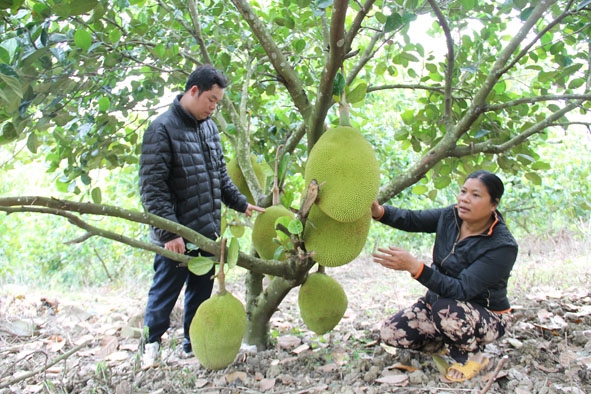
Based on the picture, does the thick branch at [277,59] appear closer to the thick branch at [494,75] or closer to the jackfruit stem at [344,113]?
the jackfruit stem at [344,113]

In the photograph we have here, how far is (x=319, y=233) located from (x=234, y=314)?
1.34 ft

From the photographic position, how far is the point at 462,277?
1.73 m

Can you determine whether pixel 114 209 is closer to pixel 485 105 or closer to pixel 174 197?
pixel 174 197

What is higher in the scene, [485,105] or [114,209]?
[485,105]

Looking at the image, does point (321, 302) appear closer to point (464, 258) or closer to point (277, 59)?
point (464, 258)

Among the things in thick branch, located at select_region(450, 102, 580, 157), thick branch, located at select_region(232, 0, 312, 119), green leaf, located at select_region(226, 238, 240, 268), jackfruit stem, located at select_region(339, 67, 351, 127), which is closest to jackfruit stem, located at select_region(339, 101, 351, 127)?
jackfruit stem, located at select_region(339, 67, 351, 127)

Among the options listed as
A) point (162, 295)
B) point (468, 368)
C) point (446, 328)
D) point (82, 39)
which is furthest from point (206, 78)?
point (468, 368)

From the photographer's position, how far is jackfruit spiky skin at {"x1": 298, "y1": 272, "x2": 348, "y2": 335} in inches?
70.0

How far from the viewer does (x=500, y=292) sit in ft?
5.95

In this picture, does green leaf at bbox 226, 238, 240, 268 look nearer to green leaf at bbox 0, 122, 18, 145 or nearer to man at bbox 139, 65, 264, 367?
man at bbox 139, 65, 264, 367

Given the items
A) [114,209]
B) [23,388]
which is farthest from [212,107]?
[23,388]

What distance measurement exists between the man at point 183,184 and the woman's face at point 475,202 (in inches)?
31.5

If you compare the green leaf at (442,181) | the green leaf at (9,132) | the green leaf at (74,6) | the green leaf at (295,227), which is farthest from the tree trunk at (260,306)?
the green leaf at (74,6)

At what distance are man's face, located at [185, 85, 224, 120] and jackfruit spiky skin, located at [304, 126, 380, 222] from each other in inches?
31.4
